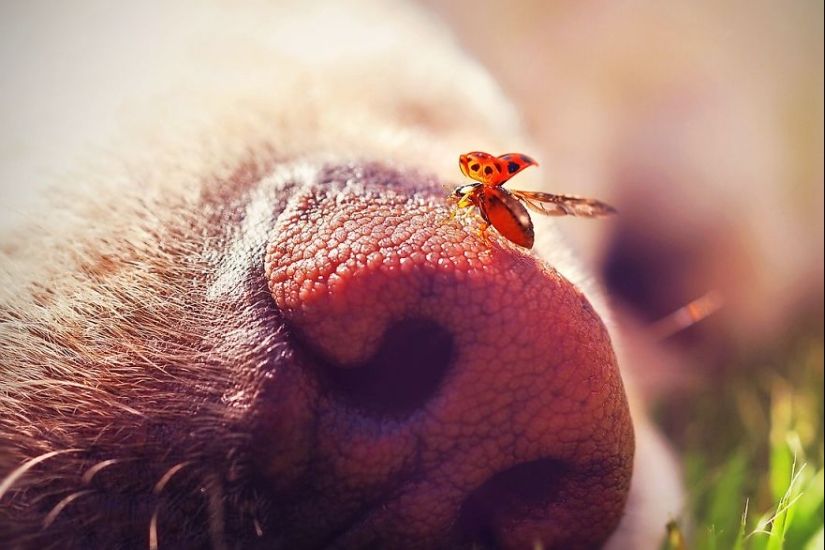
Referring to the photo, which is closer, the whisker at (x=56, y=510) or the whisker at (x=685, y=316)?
the whisker at (x=56, y=510)

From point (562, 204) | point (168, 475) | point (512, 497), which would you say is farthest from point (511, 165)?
point (168, 475)

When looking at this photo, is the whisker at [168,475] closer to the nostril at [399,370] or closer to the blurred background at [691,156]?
the nostril at [399,370]

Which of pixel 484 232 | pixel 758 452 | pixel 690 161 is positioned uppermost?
pixel 690 161

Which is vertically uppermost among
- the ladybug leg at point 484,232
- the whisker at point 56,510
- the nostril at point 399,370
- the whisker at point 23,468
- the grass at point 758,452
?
the ladybug leg at point 484,232

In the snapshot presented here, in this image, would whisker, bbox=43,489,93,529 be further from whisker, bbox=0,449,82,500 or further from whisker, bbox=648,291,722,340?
whisker, bbox=648,291,722,340

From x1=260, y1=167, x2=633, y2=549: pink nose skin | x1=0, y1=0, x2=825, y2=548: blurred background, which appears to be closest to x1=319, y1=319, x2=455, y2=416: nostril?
x1=260, y1=167, x2=633, y2=549: pink nose skin

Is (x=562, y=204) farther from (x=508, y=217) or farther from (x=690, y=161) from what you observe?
(x=690, y=161)

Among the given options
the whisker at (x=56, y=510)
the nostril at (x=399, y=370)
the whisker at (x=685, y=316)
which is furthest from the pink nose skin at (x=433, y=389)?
the whisker at (x=685, y=316)
